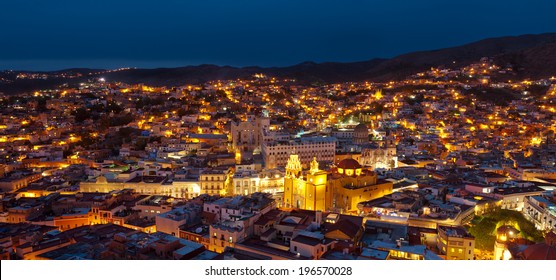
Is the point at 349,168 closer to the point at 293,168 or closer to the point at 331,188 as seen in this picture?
the point at 331,188

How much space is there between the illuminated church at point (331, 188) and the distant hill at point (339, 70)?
55.2 metres

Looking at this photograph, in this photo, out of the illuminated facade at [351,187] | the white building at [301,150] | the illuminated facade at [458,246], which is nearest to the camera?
the illuminated facade at [458,246]

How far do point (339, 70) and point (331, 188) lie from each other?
77.0 metres

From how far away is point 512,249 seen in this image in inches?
415

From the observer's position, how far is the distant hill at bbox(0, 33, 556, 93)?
2911 inches

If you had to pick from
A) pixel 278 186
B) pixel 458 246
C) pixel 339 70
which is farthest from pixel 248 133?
pixel 339 70

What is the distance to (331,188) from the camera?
16.0 meters

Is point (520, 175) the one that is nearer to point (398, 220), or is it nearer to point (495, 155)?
point (495, 155)

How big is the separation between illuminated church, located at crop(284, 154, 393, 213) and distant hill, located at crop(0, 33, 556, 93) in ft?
181

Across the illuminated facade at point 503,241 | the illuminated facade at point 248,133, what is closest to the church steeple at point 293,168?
the illuminated facade at point 503,241

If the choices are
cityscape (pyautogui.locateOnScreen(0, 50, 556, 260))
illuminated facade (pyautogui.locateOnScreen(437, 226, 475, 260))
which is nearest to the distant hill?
cityscape (pyautogui.locateOnScreen(0, 50, 556, 260))

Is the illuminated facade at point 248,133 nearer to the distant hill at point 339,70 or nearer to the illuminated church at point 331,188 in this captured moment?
the illuminated church at point 331,188

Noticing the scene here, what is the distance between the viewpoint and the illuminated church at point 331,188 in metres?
15.5

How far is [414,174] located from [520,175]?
4.40 m
